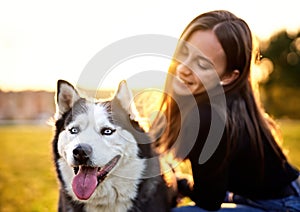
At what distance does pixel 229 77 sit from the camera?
3.13 m

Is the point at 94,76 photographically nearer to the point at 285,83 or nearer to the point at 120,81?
the point at 120,81

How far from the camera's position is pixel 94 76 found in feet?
10.1

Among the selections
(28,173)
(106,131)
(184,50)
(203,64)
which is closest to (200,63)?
(203,64)

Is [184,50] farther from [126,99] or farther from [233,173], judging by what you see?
[233,173]

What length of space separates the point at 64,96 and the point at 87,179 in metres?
0.53

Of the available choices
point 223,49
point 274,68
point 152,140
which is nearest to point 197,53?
point 223,49

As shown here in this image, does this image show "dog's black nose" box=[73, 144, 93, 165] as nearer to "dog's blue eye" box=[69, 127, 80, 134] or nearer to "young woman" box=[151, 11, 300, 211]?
"dog's blue eye" box=[69, 127, 80, 134]

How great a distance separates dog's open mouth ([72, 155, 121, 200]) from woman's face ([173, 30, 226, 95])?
0.68 metres

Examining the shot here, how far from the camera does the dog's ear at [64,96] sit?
10.1 feet

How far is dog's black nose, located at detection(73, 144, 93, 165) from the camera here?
2867mm

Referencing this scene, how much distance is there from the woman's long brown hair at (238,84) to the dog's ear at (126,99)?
0.40m

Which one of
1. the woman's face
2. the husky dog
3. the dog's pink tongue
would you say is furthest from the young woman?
the dog's pink tongue

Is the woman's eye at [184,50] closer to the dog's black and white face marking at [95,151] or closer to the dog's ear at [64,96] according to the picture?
the dog's black and white face marking at [95,151]

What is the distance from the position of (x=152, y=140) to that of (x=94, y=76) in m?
0.56
